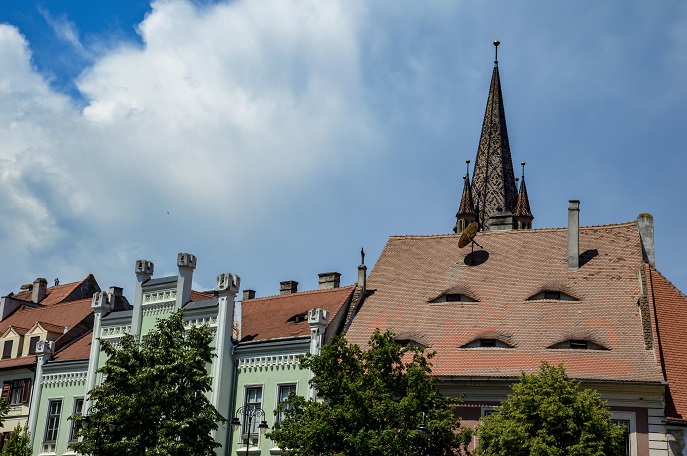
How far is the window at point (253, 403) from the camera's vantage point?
128ft

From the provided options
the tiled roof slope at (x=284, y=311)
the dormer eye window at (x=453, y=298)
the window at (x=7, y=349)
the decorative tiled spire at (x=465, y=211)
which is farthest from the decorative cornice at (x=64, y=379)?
the decorative tiled spire at (x=465, y=211)

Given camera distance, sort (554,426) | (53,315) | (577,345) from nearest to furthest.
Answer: (554,426)
(577,345)
(53,315)

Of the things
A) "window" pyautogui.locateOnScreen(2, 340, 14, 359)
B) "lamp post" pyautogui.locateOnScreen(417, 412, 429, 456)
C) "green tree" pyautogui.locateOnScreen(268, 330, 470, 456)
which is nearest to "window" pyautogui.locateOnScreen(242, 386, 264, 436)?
"green tree" pyautogui.locateOnScreen(268, 330, 470, 456)

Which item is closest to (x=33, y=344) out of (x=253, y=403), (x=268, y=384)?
(x=253, y=403)

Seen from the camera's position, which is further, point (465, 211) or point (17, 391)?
point (465, 211)

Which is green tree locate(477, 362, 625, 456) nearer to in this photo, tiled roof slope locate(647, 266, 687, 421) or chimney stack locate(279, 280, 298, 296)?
tiled roof slope locate(647, 266, 687, 421)

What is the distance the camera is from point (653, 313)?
123ft

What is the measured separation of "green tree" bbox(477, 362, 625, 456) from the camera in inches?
1126

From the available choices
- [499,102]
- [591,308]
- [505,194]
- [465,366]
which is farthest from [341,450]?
[499,102]

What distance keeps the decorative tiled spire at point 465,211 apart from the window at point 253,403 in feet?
153

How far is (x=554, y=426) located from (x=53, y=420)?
84.6 feet

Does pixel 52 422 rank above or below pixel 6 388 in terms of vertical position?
below

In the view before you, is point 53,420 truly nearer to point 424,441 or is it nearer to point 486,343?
point 486,343

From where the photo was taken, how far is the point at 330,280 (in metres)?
47.6
